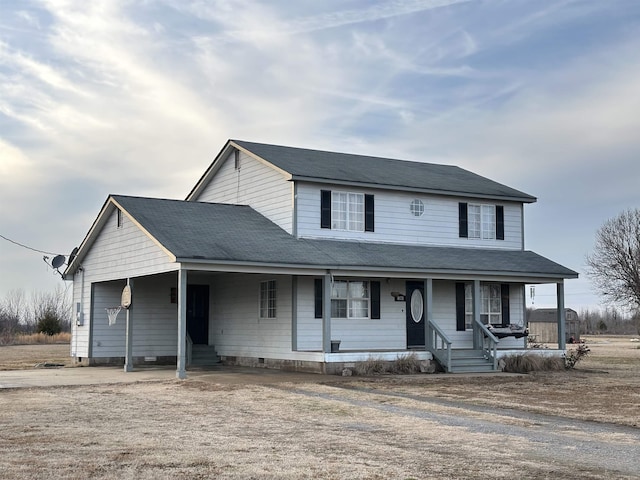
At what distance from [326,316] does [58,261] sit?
1103 cm

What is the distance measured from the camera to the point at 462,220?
27.2 metres

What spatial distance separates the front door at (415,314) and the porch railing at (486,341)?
165 cm

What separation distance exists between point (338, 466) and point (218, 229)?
1429 centimetres

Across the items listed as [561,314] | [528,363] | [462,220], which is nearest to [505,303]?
[561,314]

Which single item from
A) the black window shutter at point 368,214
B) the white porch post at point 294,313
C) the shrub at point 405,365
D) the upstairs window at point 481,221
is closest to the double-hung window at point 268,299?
the white porch post at point 294,313

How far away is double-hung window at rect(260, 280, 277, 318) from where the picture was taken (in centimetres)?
2439

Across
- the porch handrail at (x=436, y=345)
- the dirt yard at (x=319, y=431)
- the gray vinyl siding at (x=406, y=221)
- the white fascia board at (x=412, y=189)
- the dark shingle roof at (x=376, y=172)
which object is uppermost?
the dark shingle roof at (x=376, y=172)

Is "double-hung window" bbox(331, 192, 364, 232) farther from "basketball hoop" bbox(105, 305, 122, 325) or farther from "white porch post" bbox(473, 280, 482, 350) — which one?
"basketball hoop" bbox(105, 305, 122, 325)

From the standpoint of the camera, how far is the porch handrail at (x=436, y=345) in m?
23.1

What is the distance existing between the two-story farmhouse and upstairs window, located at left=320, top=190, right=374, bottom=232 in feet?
0.11

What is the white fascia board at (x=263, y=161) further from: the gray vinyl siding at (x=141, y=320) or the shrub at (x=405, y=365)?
the shrub at (x=405, y=365)

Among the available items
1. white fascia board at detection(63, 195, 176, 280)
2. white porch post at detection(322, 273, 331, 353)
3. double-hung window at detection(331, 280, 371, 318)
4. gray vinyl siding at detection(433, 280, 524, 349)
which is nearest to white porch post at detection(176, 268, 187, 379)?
white fascia board at detection(63, 195, 176, 280)

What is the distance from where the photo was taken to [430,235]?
26469 millimetres

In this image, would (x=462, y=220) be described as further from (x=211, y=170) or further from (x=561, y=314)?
(x=211, y=170)
